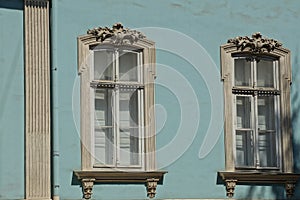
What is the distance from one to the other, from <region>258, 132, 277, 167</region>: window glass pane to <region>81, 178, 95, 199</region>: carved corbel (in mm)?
3130

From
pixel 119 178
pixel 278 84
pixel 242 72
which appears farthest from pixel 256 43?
pixel 119 178

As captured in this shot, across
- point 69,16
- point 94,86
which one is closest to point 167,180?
point 94,86

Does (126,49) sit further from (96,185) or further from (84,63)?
(96,185)

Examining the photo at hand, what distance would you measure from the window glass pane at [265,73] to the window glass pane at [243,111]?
434mm

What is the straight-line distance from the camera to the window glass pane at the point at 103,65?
13414 millimetres

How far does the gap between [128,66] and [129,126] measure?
3.18ft

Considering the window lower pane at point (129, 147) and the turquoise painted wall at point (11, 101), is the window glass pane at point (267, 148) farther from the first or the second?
the turquoise painted wall at point (11, 101)

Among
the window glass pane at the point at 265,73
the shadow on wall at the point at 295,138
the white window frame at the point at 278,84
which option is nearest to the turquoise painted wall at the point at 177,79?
the shadow on wall at the point at 295,138

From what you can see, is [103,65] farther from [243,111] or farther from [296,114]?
[296,114]

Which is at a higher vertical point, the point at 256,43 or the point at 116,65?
the point at 256,43

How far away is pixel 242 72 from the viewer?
14.4m

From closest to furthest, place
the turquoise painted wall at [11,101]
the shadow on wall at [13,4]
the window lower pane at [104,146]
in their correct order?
the turquoise painted wall at [11,101] < the shadow on wall at [13,4] < the window lower pane at [104,146]

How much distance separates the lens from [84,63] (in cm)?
1318

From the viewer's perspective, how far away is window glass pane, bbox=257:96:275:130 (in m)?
14.4
